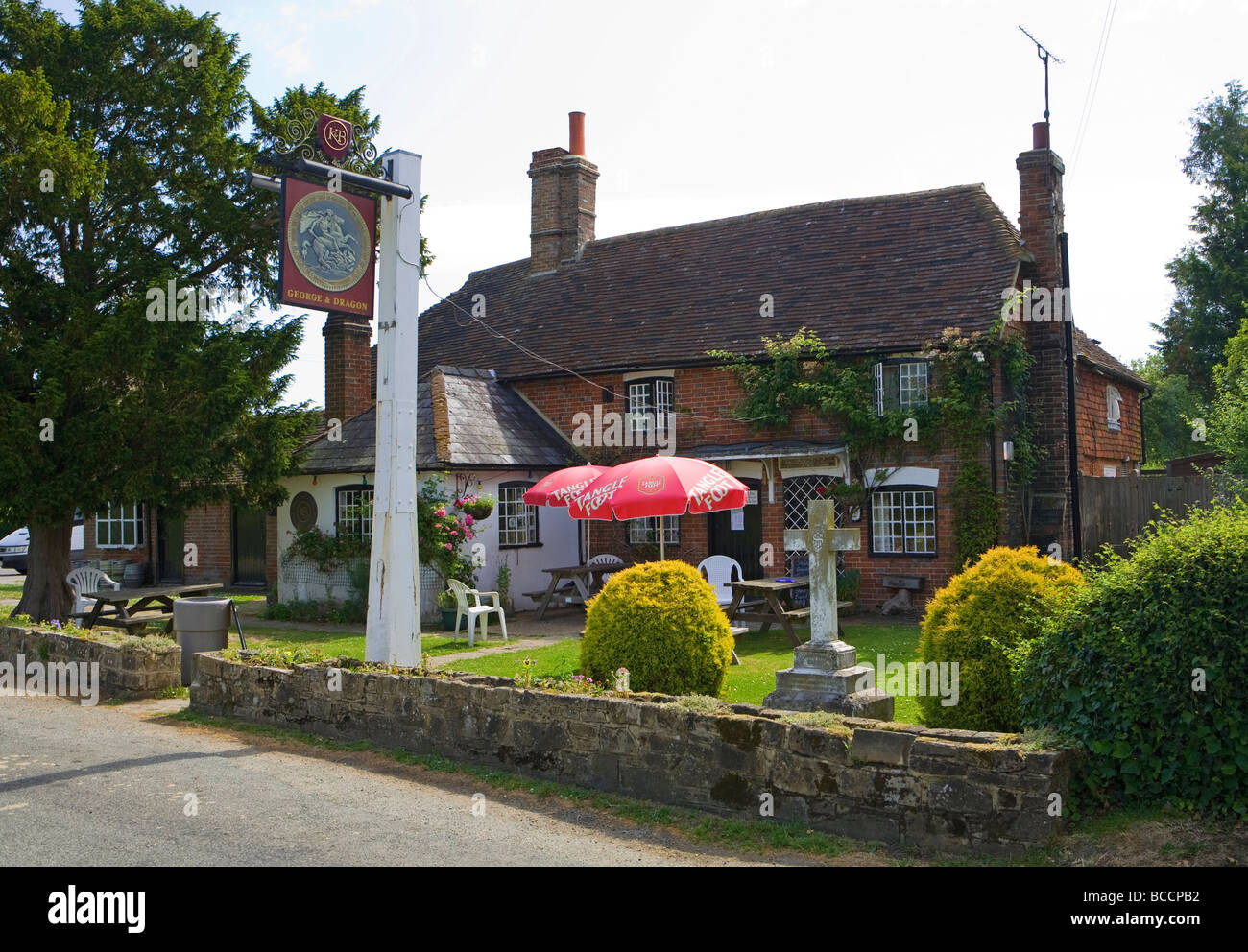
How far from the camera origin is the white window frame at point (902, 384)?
17.1m

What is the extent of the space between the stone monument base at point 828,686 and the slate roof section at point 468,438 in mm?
9418

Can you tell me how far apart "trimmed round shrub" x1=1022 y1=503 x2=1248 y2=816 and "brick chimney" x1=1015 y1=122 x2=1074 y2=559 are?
1234 centimetres

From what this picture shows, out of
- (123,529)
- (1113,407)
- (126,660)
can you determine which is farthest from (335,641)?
(1113,407)

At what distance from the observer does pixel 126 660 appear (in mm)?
11203

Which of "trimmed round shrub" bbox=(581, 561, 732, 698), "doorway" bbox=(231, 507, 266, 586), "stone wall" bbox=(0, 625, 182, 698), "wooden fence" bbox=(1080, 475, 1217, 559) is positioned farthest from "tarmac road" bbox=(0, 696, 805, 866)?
"doorway" bbox=(231, 507, 266, 586)

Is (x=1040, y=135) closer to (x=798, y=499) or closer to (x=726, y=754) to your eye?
(x=798, y=499)

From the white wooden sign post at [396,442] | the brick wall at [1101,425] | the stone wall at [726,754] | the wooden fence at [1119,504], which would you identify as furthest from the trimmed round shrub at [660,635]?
the brick wall at [1101,425]

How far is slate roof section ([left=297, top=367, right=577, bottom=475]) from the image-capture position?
57.6ft

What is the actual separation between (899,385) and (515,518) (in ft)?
23.0

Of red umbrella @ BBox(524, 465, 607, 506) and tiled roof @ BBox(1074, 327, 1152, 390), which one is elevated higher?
tiled roof @ BBox(1074, 327, 1152, 390)

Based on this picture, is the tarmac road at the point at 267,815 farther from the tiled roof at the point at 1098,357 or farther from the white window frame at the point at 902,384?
the tiled roof at the point at 1098,357

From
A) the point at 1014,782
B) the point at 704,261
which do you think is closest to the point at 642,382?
the point at 704,261

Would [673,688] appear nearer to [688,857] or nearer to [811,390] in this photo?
[688,857]

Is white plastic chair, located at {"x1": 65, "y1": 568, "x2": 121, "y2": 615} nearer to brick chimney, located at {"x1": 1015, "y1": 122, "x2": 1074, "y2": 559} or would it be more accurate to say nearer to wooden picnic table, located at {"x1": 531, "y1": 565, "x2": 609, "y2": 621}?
wooden picnic table, located at {"x1": 531, "y1": 565, "x2": 609, "y2": 621}
